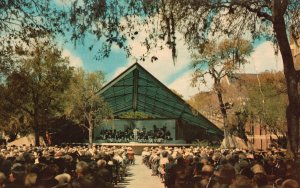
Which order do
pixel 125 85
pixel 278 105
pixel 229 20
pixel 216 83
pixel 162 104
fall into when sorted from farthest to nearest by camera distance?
pixel 162 104 < pixel 125 85 < pixel 278 105 < pixel 216 83 < pixel 229 20

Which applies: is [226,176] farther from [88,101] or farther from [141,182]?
[88,101]

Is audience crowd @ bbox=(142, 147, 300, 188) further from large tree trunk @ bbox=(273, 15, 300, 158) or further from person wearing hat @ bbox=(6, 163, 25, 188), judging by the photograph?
person wearing hat @ bbox=(6, 163, 25, 188)

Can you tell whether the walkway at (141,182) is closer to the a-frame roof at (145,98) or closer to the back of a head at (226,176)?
the back of a head at (226,176)

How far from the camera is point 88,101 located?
6250cm

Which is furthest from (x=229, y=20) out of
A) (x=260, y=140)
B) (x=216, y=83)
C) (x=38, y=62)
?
(x=260, y=140)

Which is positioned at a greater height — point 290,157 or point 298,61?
point 298,61

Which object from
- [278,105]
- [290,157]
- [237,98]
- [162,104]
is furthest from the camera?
[237,98]

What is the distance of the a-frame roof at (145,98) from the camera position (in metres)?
56.8

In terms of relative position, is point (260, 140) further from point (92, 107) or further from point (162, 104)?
point (92, 107)

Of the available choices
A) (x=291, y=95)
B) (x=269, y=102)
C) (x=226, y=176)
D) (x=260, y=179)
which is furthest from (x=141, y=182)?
(x=269, y=102)

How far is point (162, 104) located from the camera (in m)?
68.4

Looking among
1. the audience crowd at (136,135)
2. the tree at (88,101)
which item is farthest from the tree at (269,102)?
the tree at (88,101)

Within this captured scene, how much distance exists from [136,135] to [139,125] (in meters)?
2.98

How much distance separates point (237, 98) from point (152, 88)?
19539 mm
